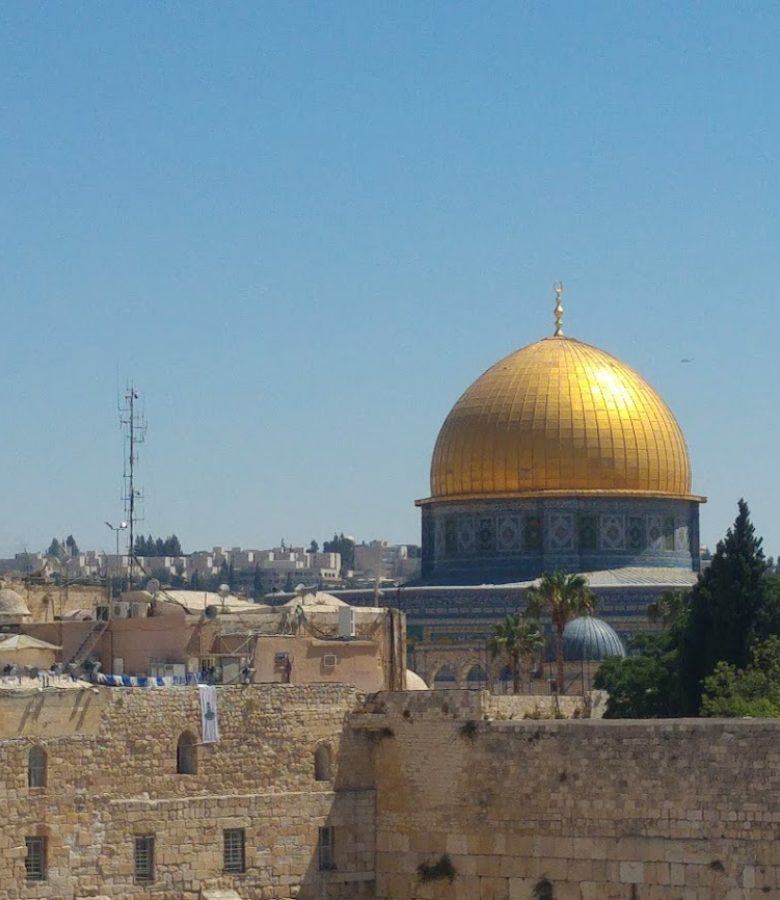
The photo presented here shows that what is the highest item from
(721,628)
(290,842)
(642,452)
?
(642,452)

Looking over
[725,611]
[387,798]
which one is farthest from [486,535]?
[387,798]

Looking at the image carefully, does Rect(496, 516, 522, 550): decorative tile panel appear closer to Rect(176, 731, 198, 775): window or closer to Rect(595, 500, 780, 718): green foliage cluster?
Rect(595, 500, 780, 718): green foliage cluster

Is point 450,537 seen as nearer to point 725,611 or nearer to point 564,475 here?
point 564,475

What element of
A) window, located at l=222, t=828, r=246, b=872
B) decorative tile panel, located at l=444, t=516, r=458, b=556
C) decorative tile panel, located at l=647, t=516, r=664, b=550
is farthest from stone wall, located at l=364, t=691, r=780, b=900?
decorative tile panel, located at l=444, t=516, r=458, b=556

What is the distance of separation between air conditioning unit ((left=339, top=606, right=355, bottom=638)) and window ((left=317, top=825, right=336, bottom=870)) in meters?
4.10

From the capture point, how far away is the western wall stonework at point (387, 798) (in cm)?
2358

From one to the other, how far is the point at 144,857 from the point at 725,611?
39.0ft

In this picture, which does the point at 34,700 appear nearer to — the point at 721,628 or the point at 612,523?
the point at 721,628

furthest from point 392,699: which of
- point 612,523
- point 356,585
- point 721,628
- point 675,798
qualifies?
point 356,585

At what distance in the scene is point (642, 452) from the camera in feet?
186

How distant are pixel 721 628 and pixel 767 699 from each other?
492cm

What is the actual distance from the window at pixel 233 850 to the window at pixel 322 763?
117 cm

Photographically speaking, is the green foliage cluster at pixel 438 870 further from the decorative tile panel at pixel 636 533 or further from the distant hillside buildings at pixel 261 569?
the distant hillside buildings at pixel 261 569

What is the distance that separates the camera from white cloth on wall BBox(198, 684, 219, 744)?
82.3ft
